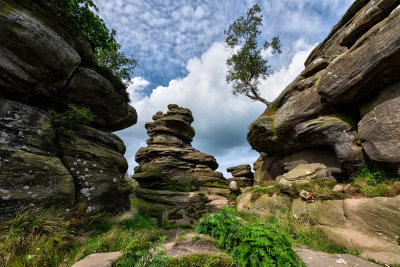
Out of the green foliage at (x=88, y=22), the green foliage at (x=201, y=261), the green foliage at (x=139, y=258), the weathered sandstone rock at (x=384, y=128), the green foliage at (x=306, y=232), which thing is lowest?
the green foliage at (x=306, y=232)

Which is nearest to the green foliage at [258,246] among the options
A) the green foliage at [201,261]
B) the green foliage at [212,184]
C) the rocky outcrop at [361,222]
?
the green foliage at [201,261]

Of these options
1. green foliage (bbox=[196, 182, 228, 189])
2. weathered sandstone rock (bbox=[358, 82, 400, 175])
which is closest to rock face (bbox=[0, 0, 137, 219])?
green foliage (bbox=[196, 182, 228, 189])

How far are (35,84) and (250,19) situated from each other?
87.1 feet

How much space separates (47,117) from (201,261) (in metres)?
10.6

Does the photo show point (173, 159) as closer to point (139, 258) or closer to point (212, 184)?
point (212, 184)

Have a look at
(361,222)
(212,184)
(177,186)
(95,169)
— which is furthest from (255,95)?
(95,169)

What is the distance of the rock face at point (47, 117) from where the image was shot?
6.70 metres

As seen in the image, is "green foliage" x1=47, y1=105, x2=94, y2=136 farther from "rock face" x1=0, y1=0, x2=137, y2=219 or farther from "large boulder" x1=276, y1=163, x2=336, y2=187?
"large boulder" x1=276, y1=163, x2=336, y2=187

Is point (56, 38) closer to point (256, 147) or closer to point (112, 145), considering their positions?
point (112, 145)

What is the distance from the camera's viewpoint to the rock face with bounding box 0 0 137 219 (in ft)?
22.0

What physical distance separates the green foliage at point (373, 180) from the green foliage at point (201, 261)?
8.14 meters

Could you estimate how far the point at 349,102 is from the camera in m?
10.1

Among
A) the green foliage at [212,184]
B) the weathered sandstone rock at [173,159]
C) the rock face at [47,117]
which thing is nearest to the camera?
the rock face at [47,117]

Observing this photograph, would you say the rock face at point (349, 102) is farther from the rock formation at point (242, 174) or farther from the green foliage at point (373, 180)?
the rock formation at point (242, 174)
